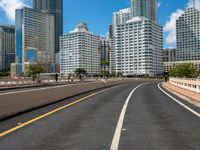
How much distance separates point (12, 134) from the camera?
8133 millimetres

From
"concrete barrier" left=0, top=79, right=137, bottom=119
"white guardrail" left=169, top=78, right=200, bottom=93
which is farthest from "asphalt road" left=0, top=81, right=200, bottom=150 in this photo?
"white guardrail" left=169, top=78, right=200, bottom=93

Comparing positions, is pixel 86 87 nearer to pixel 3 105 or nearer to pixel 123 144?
pixel 3 105

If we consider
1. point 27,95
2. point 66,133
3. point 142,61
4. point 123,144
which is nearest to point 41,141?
point 66,133

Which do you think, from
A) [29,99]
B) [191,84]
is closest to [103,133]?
[29,99]

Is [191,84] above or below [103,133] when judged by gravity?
above

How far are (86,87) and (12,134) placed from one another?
2230 cm

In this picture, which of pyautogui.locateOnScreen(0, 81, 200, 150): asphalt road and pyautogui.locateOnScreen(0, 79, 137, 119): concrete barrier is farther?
pyautogui.locateOnScreen(0, 79, 137, 119): concrete barrier

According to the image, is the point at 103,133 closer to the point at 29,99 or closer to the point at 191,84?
the point at 29,99

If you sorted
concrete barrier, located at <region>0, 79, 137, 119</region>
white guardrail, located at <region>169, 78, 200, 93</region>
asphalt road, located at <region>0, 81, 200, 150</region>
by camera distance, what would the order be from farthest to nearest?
white guardrail, located at <region>169, 78, 200, 93</region>
concrete barrier, located at <region>0, 79, 137, 119</region>
asphalt road, located at <region>0, 81, 200, 150</region>

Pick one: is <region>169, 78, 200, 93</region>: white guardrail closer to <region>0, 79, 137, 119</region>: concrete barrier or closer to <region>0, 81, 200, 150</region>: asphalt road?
<region>0, 79, 137, 119</region>: concrete barrier

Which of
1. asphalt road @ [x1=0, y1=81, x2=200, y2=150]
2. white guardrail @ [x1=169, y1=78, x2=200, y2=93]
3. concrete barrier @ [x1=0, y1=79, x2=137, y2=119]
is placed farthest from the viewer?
white guardrail @ [x1=169, y1=78, x2=200, y2=93]

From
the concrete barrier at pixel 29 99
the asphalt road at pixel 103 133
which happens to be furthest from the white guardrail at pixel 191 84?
the asphalt road at pixel 103 133

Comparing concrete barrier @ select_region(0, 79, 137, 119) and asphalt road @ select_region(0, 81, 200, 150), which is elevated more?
concrete barrier @ select_region(0, 79, 137, 119)

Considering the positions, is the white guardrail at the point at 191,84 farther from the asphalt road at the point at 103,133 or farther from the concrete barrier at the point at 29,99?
the asphalt road at the point at 103,133
